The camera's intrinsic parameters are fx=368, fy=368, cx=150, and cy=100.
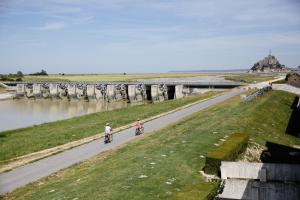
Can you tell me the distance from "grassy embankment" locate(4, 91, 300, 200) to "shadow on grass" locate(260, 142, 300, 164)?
101 cm

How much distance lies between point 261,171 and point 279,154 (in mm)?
6940

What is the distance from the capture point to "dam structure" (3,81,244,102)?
85812 millimetres

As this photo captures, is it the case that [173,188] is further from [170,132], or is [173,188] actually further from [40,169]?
[170,132]

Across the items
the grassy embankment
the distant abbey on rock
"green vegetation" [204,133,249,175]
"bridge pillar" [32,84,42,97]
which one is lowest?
"bridge pillar" [32,84,42,97]

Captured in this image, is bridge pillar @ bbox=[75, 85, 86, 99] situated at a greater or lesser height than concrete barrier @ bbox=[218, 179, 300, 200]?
lesser

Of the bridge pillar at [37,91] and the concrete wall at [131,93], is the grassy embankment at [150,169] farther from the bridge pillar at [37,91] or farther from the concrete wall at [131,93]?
the bridge pillar at [37,91]

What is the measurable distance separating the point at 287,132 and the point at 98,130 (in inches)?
660

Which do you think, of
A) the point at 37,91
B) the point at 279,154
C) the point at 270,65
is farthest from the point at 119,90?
the point at 270,65

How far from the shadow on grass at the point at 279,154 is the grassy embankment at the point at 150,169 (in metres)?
1.01

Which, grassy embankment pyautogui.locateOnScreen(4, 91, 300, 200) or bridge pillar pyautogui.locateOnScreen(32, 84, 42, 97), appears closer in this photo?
grassy embankment pyautogui.locateOnScreen(4, 91, 300, 200)

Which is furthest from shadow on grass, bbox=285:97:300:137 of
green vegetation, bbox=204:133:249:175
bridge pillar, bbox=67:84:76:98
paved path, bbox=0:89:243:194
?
bridge pillar, bbox=67:84:76:98

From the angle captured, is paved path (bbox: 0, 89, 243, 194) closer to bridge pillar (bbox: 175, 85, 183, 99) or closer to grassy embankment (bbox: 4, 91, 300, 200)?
grassy embankment (bbox: 4, 91, 300, 200)

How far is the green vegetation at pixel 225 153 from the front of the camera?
55.1 feet

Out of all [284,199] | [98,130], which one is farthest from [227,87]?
[284,199]
